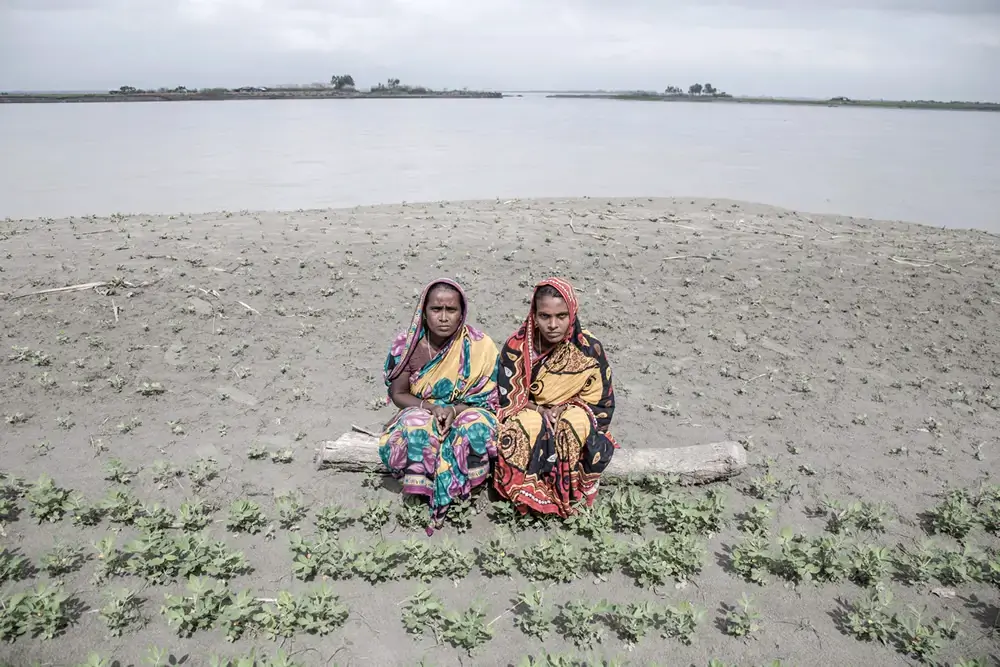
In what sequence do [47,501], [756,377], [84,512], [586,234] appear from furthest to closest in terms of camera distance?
[586,234] < [756,377] < [47,501] < [84,512]

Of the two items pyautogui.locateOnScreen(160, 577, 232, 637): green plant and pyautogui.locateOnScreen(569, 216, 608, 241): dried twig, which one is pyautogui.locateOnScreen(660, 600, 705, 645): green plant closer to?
pyautogui.locateOnScreen(160, 577, 232, 637): green plant

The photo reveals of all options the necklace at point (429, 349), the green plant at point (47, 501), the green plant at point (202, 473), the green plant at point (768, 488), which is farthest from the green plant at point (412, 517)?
the green plant at point (768, 488)

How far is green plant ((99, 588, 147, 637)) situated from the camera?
323cm

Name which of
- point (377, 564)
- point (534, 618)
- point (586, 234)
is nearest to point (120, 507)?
point (377, 564)

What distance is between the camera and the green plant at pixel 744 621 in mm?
3307

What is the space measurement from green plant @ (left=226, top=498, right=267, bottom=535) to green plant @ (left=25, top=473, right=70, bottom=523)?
1.13 metres

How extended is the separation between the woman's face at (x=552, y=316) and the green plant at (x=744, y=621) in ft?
6.13

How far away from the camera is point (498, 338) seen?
7.15m

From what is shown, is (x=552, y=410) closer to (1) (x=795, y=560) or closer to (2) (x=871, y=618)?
(1) (x=795, y=560)

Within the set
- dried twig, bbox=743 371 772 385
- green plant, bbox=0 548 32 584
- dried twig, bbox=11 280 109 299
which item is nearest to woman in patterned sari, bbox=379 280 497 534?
green plant, bbox=0 548 32 584

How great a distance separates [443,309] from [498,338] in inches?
118

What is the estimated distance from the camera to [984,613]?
3486 millimetres

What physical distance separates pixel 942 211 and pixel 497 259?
1313 cm

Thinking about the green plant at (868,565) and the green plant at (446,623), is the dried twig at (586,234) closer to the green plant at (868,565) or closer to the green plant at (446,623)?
the green plant at (868,565)
